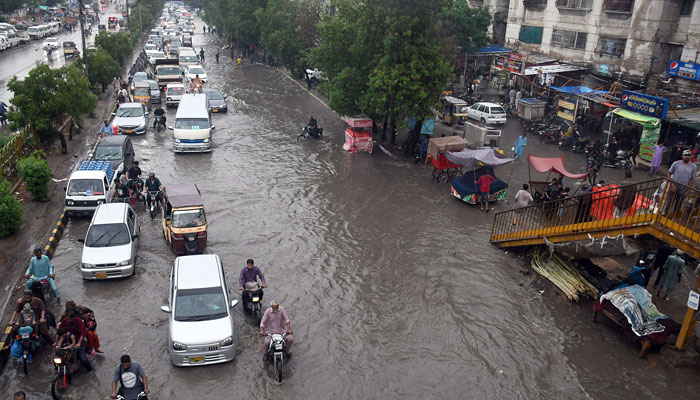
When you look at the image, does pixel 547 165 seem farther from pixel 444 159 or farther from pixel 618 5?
pixel 618 5

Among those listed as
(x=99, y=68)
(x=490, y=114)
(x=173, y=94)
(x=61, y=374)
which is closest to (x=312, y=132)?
(x=490, y=114)

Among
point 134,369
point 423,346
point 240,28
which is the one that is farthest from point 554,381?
point 240,28

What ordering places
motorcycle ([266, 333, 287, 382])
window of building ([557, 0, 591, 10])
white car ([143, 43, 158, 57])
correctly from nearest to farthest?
motorcycle ([266, 333, 287, 382]) → window of building ([557, 0, 591, 10]) → white car ([143, 43, 158, 57])

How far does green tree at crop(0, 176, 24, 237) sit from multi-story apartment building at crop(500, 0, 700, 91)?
30.5 meters

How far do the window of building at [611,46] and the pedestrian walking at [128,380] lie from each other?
32.1 m

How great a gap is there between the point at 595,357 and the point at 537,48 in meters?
32.0

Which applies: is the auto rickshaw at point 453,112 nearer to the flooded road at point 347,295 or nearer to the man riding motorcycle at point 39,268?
the flooded road at point 347,295

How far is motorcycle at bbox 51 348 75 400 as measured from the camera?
32.9 ft

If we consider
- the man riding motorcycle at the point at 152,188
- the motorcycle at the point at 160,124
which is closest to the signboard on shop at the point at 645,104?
the man riding motorcycle at the point at 152,188

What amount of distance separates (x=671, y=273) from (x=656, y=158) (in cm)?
1195

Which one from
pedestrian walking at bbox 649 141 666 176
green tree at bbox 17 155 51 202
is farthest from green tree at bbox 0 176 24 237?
pedestrian walking at bbox 649 141 666 176

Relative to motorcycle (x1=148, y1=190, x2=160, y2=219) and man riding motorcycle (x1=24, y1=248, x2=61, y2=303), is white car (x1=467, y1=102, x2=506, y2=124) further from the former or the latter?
man riding motorcycle (x1=24, y1=248, x2=61, y2=303)

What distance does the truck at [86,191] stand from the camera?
1759 cm

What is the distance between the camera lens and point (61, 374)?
1022 cm
